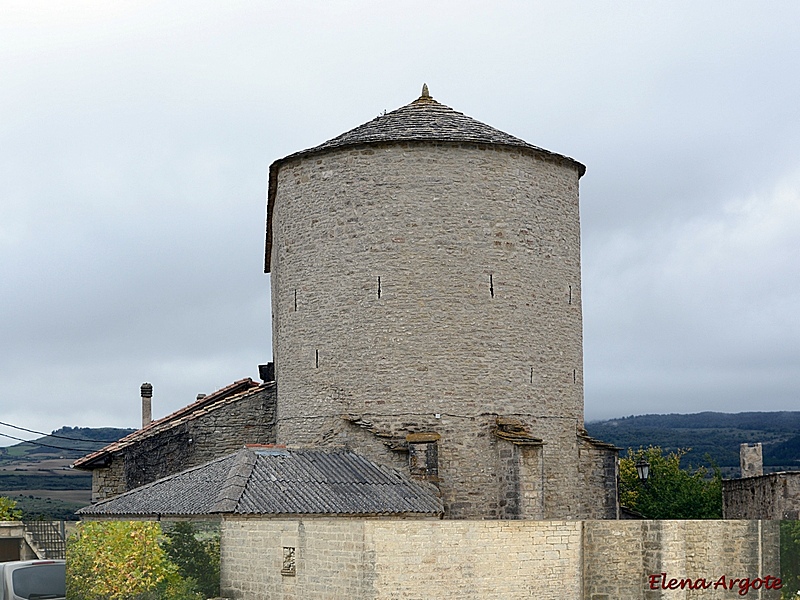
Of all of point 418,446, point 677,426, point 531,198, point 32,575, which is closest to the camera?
point 32,575

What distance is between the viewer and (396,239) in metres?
26.1

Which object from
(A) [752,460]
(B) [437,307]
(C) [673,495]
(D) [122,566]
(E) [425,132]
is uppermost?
(E) [425,132]

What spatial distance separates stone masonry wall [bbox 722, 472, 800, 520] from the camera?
26.8 meters

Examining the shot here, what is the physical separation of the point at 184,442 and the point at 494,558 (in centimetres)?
1183

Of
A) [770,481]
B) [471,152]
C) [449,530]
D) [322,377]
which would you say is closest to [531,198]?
[471,152]

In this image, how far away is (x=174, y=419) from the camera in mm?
31469

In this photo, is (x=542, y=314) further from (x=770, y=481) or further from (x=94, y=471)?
(x=94, y=471)

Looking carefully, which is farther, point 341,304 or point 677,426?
point 677,426

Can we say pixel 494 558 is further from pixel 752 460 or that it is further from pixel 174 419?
pixel 752 460

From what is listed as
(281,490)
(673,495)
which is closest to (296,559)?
(281,490)

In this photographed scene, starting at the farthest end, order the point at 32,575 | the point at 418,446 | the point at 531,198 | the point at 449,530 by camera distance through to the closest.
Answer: the point at 531,198, the point at 418,446, the point at 32,575, the point at 449,530

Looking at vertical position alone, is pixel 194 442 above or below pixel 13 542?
above

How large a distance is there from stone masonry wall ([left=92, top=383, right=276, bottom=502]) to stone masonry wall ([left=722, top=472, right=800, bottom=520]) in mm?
11047

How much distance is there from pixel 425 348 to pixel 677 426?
145 meters
